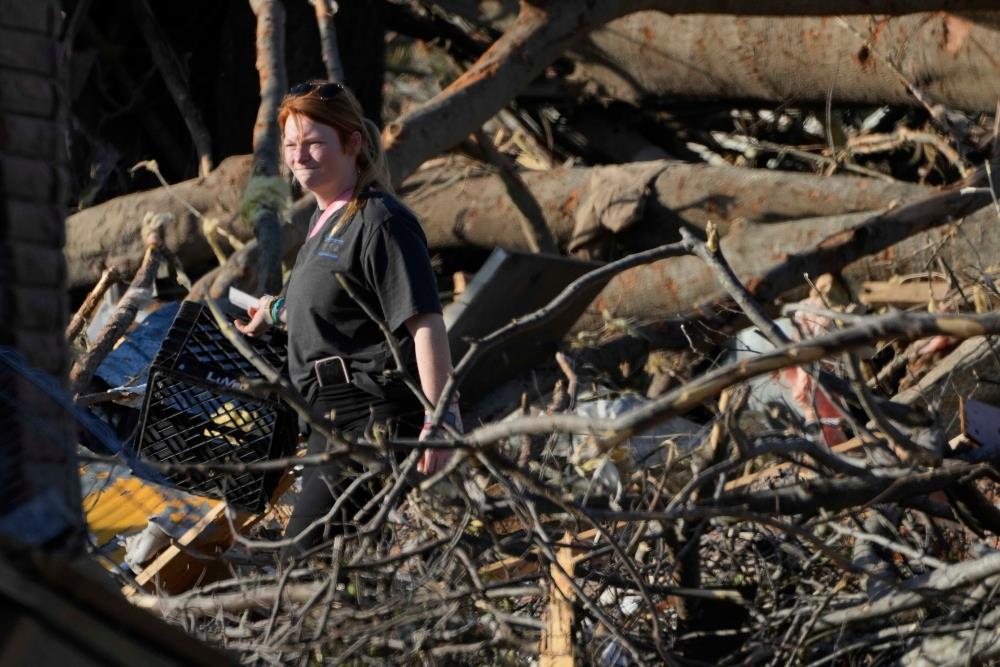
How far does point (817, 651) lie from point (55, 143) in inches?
69.5

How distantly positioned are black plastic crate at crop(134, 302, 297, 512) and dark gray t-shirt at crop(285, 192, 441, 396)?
1.16 feet

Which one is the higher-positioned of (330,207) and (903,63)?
(330,207)

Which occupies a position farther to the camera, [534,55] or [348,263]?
[534,55]

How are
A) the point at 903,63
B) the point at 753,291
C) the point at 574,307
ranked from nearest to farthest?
the point at 753,291 → the point at 574,307 → the point at 903,63

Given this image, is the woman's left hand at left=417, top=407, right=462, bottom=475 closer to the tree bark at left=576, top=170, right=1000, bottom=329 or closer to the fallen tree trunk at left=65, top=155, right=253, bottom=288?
the tree bark at left=576, top=170, right=1000, bottom=329

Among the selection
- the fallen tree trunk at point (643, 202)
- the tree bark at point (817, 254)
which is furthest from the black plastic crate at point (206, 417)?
the fallen tree trunk at point (643, 202)

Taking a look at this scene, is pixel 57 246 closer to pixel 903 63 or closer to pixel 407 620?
pixel 407 620

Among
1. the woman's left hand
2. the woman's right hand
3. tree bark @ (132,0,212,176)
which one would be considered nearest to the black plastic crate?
the woman's right hand

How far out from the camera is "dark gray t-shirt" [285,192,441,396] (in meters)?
3.10

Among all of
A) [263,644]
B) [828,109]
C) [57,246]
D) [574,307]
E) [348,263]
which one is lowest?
[574,307]

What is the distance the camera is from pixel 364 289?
3158 millimetres

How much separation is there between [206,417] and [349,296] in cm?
71

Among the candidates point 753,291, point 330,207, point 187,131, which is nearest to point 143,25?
point 187,131

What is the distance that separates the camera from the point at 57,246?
2.12 metres
